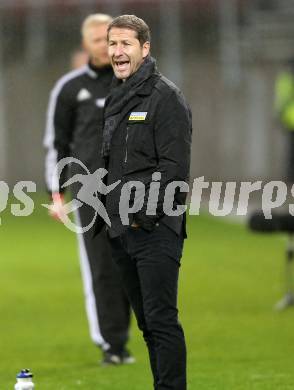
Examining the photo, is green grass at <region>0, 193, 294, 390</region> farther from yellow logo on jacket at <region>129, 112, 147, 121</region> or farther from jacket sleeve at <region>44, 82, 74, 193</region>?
yellow logo on jacket at <region>129, 112, 147, 121</region>

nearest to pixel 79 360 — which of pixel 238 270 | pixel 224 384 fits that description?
pixel 224 384

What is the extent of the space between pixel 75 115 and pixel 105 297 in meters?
1.33

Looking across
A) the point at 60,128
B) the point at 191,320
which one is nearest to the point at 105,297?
the point at 60,128

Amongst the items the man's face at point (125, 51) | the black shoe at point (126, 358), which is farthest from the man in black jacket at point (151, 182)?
the black shoe at point (126, 358)

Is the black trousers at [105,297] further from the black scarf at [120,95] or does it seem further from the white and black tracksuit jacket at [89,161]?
the black scarf at [120,95]

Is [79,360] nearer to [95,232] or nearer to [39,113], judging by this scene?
[95,232]

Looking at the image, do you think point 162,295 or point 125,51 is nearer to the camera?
point 162,295

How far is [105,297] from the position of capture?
9.80m

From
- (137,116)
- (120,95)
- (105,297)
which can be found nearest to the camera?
(137,116)

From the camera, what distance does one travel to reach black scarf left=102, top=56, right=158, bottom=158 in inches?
282

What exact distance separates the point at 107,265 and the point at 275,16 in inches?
963

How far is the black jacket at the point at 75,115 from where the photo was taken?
384 inches

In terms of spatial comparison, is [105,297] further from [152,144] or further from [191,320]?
[152,144]

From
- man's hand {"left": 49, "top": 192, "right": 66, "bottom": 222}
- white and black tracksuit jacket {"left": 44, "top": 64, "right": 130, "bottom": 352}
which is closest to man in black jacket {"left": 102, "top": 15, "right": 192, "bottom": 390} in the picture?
man's hand {"left": 49, "top": 192, "right": 66, "bottom": 222}
